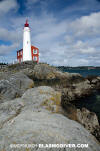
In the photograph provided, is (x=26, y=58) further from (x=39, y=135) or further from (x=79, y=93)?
Answer: (x=39, y=135)

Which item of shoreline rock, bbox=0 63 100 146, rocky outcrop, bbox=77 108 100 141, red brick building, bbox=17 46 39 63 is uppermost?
red brick building, bbox=17 46 39 63

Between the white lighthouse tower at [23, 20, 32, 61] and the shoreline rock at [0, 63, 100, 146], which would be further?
the white lighthouse tower at [23, 20, 32, 61]

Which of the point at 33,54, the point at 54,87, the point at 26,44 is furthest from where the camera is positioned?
the point at 33,54

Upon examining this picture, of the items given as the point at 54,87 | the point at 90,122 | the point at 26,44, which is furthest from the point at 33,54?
the point at 90,122

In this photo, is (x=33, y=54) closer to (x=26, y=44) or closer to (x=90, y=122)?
(x=26, y=44)

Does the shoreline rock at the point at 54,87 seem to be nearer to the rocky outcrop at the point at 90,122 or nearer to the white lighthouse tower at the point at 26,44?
the rocky outcrop at the point at 90,122

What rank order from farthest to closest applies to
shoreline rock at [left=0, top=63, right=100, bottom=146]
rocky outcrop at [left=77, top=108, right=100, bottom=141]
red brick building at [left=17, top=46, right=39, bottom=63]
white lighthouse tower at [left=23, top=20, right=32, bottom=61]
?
red brick building at [left=17, top=46, right=39, bottom=63] < white lighthouse tower at [left=23, top=20, right=32, bottom=61] < rocky outcrop at [left=77, top=108, right=100, bottom=141] < shoreline rock at [left=0, top=63, right=100, bottom=146]

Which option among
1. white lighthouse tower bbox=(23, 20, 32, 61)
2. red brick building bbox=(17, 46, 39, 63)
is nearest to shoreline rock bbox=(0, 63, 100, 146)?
white lighthouse tower bbox=(23, 20, 32, 61)

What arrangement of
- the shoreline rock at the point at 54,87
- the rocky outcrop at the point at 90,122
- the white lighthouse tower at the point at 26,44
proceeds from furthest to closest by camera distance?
the white lighthouse tower at the point at 26,44
the rocky outcrop at the point at 90,122
the shoreline rock at the point at 54,87

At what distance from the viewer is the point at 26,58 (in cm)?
3111

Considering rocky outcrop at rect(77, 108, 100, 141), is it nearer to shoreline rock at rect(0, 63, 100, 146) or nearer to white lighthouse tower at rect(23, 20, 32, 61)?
shoreline rock at rect(0, 63, 100, 146)

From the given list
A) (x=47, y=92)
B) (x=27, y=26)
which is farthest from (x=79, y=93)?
(x=27, y=26)

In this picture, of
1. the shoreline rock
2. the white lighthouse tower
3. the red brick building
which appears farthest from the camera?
the red brick building

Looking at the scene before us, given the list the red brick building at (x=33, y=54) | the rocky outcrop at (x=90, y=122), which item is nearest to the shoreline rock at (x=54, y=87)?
the rocky outcrop at (x=90, y=122)
